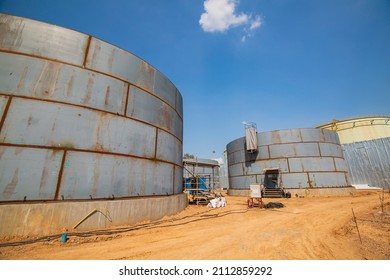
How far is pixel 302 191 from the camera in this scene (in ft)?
60.3

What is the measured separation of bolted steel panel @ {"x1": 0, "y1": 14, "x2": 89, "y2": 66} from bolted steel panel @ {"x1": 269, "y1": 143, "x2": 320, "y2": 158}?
67.2 feet

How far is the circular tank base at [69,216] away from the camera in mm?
5027

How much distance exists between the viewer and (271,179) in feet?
65.6

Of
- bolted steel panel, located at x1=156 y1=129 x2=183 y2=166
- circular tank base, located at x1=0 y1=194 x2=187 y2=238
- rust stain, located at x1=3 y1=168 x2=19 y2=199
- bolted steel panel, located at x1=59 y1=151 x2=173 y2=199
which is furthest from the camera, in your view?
bolted steel panel, located at x1=156 y1=129 x2=183 y2=166

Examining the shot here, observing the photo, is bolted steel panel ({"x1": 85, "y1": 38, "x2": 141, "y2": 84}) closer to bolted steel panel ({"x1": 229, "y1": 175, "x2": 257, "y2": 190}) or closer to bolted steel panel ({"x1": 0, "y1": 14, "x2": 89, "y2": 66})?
bolted steel panel ({"x1": 0, "y1": 14, "x2": 89, "y2": 66})

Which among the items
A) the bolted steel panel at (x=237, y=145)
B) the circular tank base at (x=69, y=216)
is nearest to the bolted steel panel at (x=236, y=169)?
the bolted steel panel at (x=237, y=145)

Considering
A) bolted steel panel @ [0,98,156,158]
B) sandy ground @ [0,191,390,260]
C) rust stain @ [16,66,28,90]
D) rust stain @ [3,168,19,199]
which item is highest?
rust stain @ [16,66,28,90]

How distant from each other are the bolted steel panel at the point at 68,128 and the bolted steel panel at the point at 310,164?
18.0m

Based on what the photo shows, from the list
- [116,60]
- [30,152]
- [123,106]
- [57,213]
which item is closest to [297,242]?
[57,213]

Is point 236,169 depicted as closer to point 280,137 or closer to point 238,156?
point 238,156

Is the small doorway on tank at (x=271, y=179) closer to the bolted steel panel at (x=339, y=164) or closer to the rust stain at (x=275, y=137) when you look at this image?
the rust stain at (x=275, y=137)

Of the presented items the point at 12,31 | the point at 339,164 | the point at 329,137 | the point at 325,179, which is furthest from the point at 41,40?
the point at 339,164

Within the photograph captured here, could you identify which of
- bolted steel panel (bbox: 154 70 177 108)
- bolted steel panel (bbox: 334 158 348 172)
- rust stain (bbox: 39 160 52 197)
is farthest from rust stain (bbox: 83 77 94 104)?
bolted steel panel (bbox: 334 158 348 172)

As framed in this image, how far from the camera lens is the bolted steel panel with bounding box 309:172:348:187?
18.6 metres
